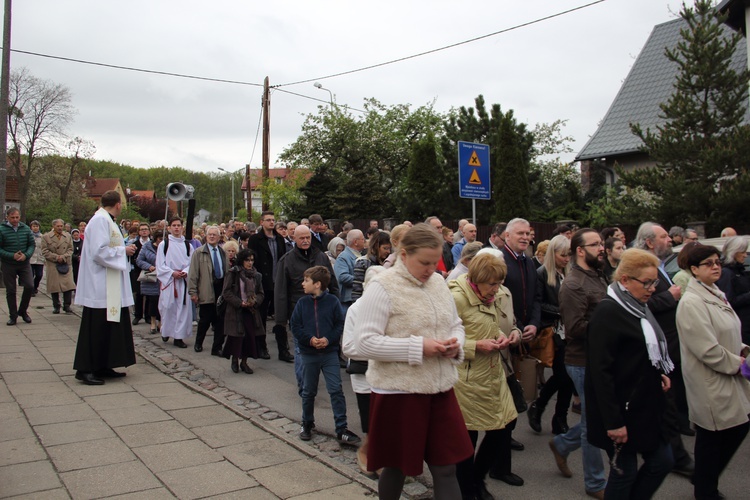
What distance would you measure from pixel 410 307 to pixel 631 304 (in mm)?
1300

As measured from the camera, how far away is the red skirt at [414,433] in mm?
3225

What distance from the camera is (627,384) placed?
350 cm

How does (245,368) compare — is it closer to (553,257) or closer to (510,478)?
(553,257)

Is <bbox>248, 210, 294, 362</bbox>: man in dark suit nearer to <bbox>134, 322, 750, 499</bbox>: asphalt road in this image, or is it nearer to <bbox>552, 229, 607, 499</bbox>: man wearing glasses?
<bbox>134, 322, 750, 499</bbox>: asphalt road

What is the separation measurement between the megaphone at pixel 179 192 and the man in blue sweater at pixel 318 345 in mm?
5657

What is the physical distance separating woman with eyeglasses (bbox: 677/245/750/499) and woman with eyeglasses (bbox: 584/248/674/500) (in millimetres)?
684

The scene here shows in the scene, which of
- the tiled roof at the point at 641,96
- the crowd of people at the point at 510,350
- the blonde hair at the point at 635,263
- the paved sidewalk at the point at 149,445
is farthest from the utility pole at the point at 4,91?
the tiled roof at the point at 641,96

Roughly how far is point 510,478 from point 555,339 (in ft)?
5.08

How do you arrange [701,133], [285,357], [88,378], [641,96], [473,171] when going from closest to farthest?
[88,378], [285,357], [473,171], [701,133], [641,96]

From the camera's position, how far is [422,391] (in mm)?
3207

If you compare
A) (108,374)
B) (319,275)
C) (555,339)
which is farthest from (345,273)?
(108,374)

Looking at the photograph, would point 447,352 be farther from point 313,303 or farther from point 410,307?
point 313,303

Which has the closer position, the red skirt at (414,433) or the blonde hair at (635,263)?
the red skirt at (414,433)

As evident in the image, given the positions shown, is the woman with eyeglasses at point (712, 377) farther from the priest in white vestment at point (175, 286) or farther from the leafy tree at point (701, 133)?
the leafy tree at point (701, 133)
